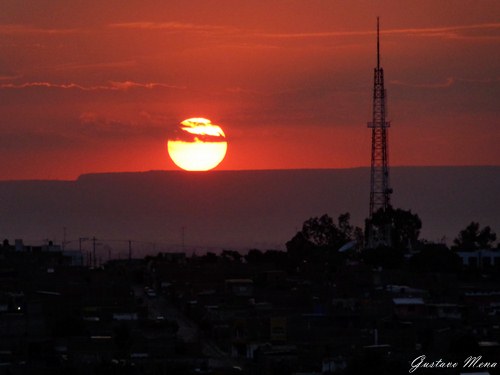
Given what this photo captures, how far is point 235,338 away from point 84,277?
10.3 m

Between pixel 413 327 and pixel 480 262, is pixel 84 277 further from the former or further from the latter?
pixel 480 262

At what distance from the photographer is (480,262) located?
72812 mm

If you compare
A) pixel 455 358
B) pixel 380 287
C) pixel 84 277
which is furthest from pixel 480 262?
pixel 455 358

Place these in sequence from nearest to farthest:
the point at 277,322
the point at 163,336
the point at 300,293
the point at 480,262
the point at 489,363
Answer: the point at 489,363, the point at 163,336, the point at 277,322, the point at 300,293, the point at 480,262
